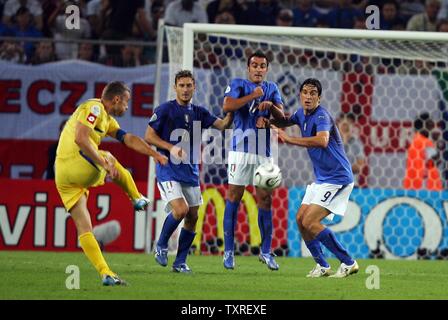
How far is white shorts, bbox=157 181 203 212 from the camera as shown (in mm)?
10883

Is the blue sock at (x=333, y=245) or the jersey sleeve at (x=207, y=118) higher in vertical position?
the jersey sleeve at (x=207, y=118)

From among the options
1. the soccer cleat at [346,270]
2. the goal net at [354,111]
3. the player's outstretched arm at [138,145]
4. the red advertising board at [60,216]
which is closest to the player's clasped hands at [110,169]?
the player's outstretched arm at [138,145]

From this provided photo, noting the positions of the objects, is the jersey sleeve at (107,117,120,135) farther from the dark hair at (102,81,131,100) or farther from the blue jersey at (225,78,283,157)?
the blue jersey at (225,78,283,157)

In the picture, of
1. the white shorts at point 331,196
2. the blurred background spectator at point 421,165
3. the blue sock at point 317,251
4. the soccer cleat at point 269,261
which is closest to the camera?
the white shorts at point 331,196

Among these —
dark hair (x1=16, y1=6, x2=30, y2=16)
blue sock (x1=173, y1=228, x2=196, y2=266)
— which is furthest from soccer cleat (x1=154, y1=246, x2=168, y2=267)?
dark hair (x1=16, y1=6, x2=30, y2=16)

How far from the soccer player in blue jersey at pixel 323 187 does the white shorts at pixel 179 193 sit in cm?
108

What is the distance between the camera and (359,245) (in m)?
14.2

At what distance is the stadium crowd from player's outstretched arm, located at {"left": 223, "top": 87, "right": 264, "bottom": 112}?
557 centimetres

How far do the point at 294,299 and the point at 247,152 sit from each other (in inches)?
119

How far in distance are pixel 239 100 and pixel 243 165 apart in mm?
701

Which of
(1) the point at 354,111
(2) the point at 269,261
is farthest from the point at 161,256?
(1) the point at 354,111

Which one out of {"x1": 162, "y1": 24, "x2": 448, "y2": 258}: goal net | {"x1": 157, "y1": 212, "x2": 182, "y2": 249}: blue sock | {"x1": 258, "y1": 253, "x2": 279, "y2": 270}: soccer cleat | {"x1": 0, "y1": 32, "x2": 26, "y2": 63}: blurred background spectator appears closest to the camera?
{"x1": 157, "y1": 212, "x2": 182, "y2": 249}: blue sock

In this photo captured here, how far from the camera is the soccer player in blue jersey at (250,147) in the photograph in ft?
36.4

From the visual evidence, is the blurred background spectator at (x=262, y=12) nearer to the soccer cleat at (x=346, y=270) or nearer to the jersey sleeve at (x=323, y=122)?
the jersey sleeve at (x=323, y=122)
